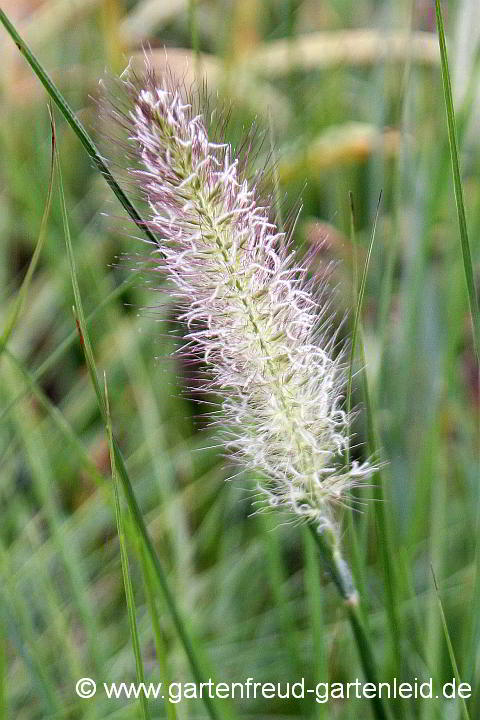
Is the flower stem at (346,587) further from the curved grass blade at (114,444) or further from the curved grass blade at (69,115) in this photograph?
the curved grass blade at (69,115)

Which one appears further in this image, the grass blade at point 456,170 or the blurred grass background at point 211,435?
the blurred grass background at point 211,435

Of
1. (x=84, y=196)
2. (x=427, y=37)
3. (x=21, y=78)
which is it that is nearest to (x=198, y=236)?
(x=427, y=37)

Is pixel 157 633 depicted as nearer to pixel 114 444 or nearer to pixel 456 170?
pixel 114 444

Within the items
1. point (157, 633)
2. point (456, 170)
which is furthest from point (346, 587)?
point (456, 170)

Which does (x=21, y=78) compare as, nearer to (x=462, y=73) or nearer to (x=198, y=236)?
(x=462, y=73)

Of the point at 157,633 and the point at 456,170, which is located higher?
the point at 456,170

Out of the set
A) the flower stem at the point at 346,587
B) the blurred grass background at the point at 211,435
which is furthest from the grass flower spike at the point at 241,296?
the blurred grass background at the point at 211,435
